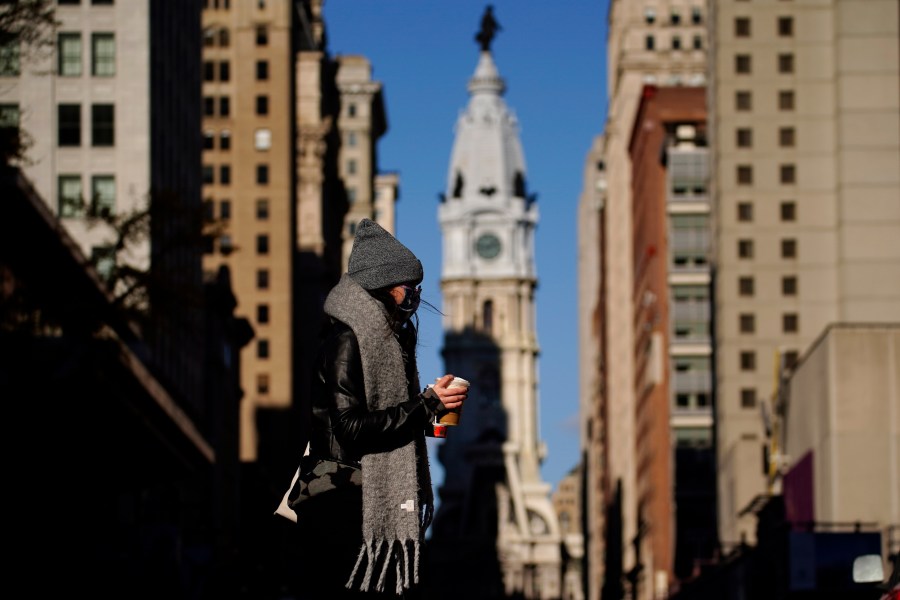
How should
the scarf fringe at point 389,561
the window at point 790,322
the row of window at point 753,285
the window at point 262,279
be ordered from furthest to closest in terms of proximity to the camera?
1. the window at point 262,279
2. the window at point 790,322
3. the row of window at point 753,285
4. the scarf fringe at point 389,561

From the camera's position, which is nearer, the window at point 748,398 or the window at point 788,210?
the window at point 748,398

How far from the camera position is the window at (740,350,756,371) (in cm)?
12094

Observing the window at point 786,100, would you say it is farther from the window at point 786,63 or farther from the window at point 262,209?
the window at point 262,209

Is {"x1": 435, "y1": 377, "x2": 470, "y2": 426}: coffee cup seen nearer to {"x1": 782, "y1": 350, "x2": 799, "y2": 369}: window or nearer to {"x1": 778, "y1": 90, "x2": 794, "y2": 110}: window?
{"x1": 782, "y1": 350, "x2": 799, "y2": 369}: window

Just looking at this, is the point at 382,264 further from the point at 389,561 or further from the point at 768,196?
the point at 768,196

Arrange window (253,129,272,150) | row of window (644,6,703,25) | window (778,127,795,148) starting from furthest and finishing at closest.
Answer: row of window (644,6,703,25) → window (253,129,272,150) → window (778,127,795,148)

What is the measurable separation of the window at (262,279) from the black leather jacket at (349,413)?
144560 mm

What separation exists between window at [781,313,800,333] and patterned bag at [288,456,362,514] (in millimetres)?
109505

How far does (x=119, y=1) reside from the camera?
87.6 meters

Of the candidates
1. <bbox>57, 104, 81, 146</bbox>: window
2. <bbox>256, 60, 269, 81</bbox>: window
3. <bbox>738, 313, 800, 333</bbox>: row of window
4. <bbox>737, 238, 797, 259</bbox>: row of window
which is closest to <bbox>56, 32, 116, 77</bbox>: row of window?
<bbox>57, 104, 81, 146</bbox>: window

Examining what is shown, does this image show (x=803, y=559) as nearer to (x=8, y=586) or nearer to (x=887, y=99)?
(x=8, y=586)

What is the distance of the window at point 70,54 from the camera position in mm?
88938

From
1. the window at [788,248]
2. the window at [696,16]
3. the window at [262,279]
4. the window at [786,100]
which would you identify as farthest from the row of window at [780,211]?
the window at [696,16]

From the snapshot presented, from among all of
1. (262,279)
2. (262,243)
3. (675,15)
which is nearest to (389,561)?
(262,279)
